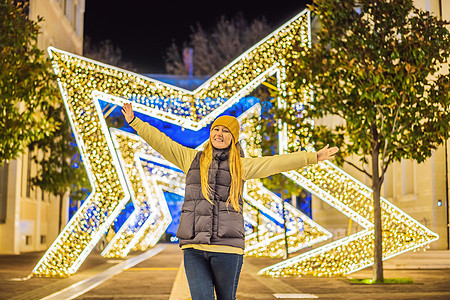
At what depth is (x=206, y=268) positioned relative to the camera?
4.28 metres

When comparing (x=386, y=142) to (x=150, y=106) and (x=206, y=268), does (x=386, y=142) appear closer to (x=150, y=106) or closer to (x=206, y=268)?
(x=150, y=106)

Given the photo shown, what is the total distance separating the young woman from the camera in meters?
4.23

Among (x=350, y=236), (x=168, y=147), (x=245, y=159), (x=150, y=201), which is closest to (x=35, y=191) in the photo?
(x=150, y=201)

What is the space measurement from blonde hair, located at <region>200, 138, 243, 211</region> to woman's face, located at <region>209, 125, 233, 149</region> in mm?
44

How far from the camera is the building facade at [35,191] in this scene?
26061mm

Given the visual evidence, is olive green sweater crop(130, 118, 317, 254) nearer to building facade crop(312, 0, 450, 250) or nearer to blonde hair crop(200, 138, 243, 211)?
blonde hair crop(200, 138, 243, 211)

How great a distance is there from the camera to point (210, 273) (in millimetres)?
4305

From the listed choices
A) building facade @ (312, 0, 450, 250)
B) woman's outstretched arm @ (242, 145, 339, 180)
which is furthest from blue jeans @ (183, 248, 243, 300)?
building facade @ (312, 0, 450, 250)

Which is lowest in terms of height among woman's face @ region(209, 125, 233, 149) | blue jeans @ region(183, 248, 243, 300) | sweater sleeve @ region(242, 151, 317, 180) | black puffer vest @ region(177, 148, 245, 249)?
blue jeans @ region(183, 248, 243, 300)

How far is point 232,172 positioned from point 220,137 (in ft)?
0.84

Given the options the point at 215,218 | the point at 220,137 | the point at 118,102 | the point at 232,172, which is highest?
the point at 118,102

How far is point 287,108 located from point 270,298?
4233 millimetres

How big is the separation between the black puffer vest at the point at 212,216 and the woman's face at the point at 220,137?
137 millimetres

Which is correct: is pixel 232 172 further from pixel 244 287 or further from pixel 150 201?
pixel 150 201
